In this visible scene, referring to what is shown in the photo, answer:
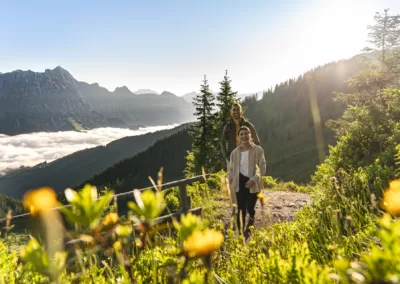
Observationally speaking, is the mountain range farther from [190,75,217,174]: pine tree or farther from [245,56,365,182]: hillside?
[190,75,217,174]: pine tree

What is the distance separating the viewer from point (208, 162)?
91.8 feet

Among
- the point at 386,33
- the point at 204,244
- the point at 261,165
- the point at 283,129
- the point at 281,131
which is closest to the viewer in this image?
the point at 204,244

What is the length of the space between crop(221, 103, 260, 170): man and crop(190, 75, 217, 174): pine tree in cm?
2061

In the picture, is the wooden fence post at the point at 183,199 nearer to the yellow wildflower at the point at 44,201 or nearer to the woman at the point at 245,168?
the woman at the point at 245,168

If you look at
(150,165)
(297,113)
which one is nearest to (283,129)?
(297,113)

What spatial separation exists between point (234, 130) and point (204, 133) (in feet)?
73.1

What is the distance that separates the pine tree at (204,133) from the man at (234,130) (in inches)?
811

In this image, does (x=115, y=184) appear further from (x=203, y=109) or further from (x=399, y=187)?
(x=399, y=187)

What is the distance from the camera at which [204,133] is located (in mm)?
29312

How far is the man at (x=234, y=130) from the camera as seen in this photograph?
6.65 m

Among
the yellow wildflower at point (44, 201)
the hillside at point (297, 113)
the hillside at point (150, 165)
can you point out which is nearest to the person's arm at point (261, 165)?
the yellow wildflower at point (44, 201)

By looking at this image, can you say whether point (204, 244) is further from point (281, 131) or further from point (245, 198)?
point (281, 131)

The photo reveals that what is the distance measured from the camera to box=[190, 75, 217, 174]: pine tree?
28.2 m

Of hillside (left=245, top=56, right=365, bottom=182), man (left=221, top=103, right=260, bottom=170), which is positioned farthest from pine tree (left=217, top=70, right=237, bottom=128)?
hillside (left=245, top=56, right=365, bottom=182)
